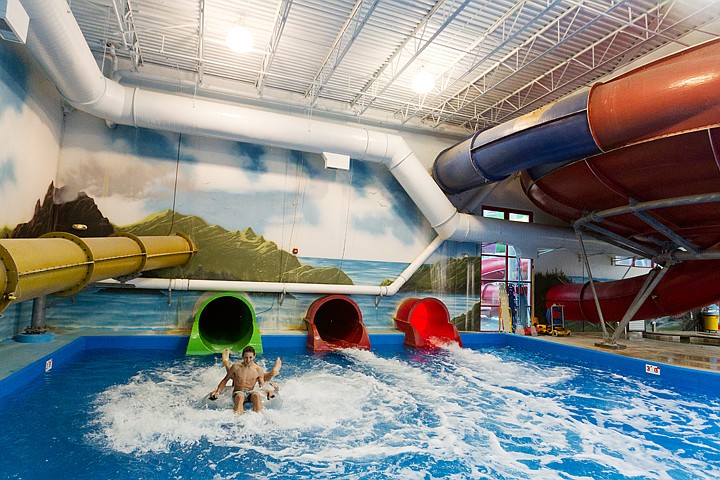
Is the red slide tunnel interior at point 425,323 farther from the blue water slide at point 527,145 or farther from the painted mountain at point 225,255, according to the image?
the blue water slide at point 527,145

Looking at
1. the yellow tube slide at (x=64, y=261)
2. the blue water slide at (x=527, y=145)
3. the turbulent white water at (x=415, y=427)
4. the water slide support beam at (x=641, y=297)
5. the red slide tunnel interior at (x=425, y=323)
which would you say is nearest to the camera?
the yellow tube slide at (x=64, y=261)

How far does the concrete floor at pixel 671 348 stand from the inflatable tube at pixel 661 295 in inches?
25.6

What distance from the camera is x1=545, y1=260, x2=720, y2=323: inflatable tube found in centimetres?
730

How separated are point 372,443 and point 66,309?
232 inches

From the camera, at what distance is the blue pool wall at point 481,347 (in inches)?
192

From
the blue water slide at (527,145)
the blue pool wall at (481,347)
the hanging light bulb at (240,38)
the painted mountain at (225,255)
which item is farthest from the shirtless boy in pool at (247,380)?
the blue water slide at (527,145)

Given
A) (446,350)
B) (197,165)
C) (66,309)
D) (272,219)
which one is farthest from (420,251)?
(66,309)

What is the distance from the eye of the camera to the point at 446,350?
7625mm

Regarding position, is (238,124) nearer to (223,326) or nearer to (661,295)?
(223,326)

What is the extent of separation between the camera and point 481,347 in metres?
8.38

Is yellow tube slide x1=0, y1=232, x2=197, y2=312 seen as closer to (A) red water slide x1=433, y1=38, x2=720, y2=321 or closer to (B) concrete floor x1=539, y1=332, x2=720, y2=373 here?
(A) red water slide x1=433, y1=38, x2=720, y2=321

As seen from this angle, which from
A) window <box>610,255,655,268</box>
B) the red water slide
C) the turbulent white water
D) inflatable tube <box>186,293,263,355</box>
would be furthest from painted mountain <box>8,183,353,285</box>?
window <box>610,255,655,268</box>

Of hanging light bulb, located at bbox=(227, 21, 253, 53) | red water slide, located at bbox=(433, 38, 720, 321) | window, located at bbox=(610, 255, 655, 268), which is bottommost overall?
window, located at bbox=(610, 255, 655, 268)

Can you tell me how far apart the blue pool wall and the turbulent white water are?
662 millimetres
